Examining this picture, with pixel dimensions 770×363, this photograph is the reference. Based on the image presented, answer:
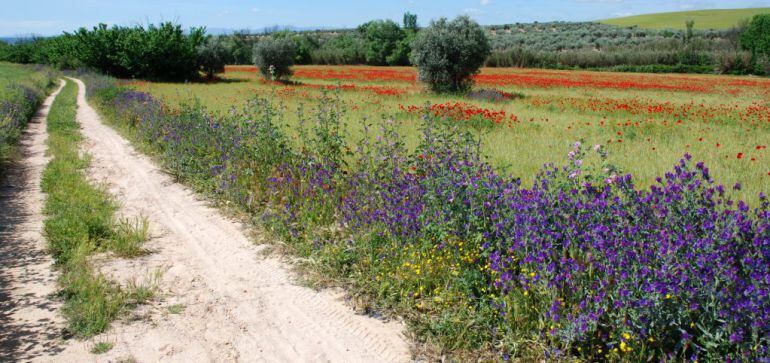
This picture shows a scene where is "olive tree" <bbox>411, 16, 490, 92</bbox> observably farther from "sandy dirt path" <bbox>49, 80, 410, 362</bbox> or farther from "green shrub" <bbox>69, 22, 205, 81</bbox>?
"green shrub" <bbox>69, 22, 205, 81</bbox>

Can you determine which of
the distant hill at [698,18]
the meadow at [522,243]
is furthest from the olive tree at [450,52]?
the distant hill at [698,18]

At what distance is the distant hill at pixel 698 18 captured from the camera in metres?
91.0

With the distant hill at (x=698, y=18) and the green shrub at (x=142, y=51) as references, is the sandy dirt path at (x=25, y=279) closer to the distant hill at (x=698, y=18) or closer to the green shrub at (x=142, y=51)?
the green shrub at (x=142, y=51)

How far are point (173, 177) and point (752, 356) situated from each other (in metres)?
8.79

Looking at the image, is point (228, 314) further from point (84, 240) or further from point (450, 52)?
point (450, 52)

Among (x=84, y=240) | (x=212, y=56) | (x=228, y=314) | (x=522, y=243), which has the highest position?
(x=212, y=56)

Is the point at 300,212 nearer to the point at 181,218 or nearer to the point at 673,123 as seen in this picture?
the point at 181,218

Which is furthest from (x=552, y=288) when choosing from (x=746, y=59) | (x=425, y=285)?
(x=746, y=59)

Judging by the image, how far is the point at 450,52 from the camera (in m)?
23.3

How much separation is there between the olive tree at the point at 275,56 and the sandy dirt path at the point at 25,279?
26981 millimetres

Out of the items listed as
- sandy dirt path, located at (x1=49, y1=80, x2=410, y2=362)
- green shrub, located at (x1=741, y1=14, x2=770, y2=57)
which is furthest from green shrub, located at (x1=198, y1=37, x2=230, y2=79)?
green shrub, located at (x1=741, y1=14, x2=770, y2=57)

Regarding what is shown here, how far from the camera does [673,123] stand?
13820mm

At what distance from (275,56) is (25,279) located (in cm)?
3148

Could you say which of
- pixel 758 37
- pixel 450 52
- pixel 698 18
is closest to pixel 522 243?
pixel 450 52
